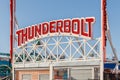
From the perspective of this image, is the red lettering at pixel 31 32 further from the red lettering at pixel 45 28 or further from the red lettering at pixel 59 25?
the red lettering at pixel 59 25

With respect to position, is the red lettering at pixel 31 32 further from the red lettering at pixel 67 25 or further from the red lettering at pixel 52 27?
the red lettering at pixel 67 25

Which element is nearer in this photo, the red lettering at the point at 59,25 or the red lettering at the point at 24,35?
the red lettering at the point at 59,25

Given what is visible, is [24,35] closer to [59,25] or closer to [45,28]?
[45,28]

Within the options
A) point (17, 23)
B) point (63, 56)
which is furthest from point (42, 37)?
point (17, 23)

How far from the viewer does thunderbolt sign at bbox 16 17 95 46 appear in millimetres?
36344

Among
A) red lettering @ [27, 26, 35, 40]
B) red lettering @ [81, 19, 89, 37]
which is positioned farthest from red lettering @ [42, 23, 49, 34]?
red lettering @ [81, 19, 89, 37]

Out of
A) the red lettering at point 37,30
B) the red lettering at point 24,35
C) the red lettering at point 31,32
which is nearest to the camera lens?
the red lettering at point 37,30

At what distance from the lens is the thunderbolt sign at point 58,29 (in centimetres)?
3634

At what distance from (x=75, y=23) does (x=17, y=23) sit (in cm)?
1352

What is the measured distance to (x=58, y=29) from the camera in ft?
131

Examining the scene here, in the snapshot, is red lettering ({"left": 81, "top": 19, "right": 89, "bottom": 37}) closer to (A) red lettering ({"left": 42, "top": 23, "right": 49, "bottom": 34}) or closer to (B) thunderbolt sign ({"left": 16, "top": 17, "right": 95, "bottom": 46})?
(B) thunderbolt sign ({"left": 16, "top": 17, "right": 95, "bottom": 46})

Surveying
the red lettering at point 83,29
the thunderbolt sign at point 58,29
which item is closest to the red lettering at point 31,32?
the thunderbolt sign at point 58,29

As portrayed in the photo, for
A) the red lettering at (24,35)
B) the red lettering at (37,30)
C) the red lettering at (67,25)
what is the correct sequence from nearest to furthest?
the red lettering at (67,25)
the red lettering at (37,30)
the red lettering at (24,35)

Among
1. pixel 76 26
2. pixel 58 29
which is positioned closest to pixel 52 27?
pixel 58 29
